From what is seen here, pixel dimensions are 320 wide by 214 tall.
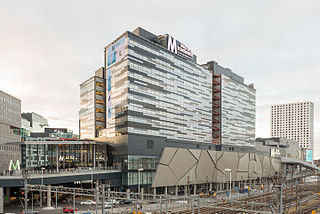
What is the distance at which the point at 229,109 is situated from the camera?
11806 centimetres

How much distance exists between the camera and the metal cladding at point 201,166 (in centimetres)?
7888

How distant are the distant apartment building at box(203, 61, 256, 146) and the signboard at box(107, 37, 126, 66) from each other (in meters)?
47.7

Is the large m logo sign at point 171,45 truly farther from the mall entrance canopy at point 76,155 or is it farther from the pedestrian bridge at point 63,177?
the pedestrian bridge at point 63,177

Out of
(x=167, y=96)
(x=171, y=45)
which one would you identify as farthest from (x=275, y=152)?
(x=171, y=45)

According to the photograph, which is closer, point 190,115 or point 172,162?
point 172,162

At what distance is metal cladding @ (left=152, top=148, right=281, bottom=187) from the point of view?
3105 inches

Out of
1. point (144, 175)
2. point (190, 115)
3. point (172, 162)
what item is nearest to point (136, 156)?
→ point (144, 175)

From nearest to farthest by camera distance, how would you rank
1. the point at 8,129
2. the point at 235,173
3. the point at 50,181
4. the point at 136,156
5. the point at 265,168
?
the point at 50,181
the point at 136,156
the point at 8,129
the point at 235,173
the point at 265,168

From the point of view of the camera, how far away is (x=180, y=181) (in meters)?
82.2

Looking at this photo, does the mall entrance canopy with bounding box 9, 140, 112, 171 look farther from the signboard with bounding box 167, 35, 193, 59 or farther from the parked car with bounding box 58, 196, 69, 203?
the signboard with bounding box 167, 35, 193, 59

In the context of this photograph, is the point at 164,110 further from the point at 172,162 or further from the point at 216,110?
the point at 216,110

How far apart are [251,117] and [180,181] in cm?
7183

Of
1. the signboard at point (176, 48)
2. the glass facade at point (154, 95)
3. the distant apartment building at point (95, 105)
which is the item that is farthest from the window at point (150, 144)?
the signboard at point (176, 48)

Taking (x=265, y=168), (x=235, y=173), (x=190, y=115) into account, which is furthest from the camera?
(x=265, y=168)
